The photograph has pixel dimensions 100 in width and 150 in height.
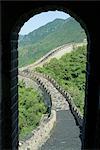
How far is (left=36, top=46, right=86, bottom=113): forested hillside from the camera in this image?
130 ft

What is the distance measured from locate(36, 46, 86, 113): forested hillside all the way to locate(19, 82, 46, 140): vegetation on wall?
3961 millimetres

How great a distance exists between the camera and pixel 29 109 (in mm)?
31906

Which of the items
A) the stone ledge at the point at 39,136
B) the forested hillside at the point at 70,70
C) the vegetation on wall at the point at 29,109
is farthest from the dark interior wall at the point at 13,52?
the forested hillside at the point at 70,70

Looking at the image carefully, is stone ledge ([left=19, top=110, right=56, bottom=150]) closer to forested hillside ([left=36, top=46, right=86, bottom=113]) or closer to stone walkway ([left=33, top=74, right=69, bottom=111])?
stone walkway ([left=33, top=74, right=69, bottom=111])

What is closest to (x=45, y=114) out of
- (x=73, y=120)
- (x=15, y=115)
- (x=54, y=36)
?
(x=73, y=120)

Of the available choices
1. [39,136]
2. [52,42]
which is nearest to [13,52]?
[39,136]

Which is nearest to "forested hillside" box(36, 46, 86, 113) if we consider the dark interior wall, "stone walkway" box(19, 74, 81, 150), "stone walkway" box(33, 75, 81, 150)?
"stone walkway" box(19, 74, 81, 150)

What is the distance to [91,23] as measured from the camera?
25.3 feet

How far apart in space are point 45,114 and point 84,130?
23369 millimetres

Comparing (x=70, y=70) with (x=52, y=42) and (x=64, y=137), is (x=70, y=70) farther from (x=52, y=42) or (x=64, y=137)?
(x=52, y=42)

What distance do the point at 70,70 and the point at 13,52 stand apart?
→ 33156 millimetres

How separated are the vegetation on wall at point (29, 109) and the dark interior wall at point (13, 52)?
65.9 ft

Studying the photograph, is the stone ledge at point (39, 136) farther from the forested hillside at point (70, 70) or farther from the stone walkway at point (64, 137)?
the forested hillside at point (70, 70)

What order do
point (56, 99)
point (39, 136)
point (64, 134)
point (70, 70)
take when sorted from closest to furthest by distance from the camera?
point (39, 136)
point (64, 134)
point (56, 99)
point (70, 70)
